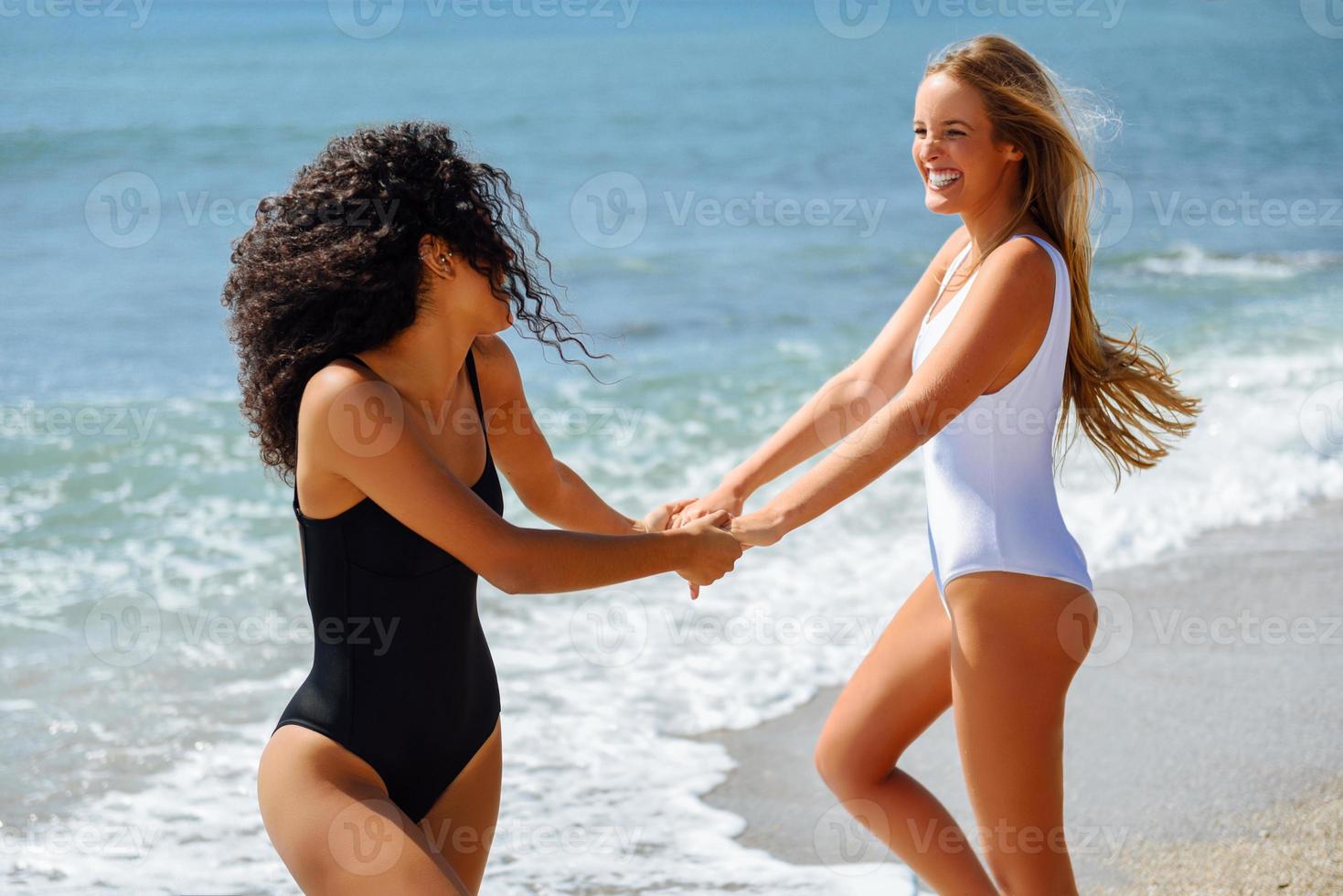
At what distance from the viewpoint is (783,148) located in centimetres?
2384

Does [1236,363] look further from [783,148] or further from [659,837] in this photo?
[783,148]

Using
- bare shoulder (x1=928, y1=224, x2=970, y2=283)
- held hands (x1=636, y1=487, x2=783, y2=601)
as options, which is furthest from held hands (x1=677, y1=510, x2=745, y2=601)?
bare shoulder (x1=928, y1=224, x2=970, y2=283)

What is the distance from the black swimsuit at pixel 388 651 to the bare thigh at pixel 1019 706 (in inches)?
41.1

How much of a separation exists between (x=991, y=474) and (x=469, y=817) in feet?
4.20

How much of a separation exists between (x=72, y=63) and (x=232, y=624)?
26.9 metres

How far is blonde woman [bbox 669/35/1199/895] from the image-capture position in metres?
2.67

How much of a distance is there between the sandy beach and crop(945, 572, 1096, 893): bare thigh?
1286mm

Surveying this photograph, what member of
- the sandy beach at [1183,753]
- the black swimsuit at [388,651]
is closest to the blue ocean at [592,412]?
the sandy beach at [1183,753]

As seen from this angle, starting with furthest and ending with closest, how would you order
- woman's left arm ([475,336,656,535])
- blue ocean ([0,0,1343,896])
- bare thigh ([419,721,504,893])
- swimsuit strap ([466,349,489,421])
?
blue ocean ([0,0,1343,896]), woman's left arm ([475,336,656,535]), swimsuit strap ([466,349,489,421]), bare thigh ([419,721,504,893])

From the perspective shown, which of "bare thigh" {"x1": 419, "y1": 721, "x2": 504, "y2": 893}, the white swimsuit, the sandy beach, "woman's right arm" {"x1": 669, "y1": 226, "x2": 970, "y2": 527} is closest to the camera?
"bare thigh" {"x1": 419, "y1": 721, "x2": 504, "y2": 893}

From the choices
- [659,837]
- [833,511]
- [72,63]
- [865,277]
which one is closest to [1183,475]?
[833,511]

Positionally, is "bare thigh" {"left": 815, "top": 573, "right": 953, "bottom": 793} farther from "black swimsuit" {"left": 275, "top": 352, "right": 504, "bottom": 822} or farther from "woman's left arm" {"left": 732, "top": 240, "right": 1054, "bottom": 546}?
"black swimsuit" {"left": 275, "top": 352, "right": 504, "bottom": 822}

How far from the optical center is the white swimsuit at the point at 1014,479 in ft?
8.86

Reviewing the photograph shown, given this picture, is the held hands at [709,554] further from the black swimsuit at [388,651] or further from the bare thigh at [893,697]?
the black swimsuit at [388,651]
